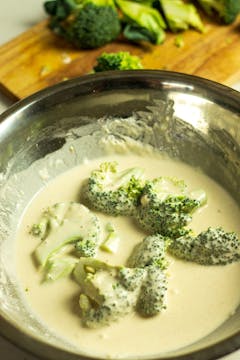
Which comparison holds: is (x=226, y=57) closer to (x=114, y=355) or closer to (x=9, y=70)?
(x=9, y=70)

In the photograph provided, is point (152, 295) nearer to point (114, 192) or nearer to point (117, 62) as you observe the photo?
point (114, 192)

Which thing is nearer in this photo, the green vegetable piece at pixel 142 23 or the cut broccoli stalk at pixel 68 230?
the cut broccoli stalk at pixel 68 230

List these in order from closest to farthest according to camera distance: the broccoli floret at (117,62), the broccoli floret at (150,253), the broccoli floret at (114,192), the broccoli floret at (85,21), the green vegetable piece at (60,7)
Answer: the broccoli floret at (150,253) → the broccoli floret at (114,192) → the broccoli floret at (117,62) → the broccoli floret at (85,21) → the green vegetable piece at (60,7)

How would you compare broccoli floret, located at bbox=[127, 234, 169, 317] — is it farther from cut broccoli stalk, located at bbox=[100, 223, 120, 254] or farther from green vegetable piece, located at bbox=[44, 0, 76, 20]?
green vegetable piece, located at bbox=[44, 0, 76, 20]

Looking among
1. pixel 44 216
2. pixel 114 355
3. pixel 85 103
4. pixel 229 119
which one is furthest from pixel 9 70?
pixel 114 355

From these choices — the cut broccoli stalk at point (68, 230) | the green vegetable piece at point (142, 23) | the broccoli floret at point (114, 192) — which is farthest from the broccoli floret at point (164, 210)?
the green vegetable piece at point (142, 23)

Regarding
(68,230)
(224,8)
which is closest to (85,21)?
(224,8)

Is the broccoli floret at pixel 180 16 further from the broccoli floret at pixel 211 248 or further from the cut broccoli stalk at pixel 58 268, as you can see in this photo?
the cut broccoli stalk at pixel 58 268
